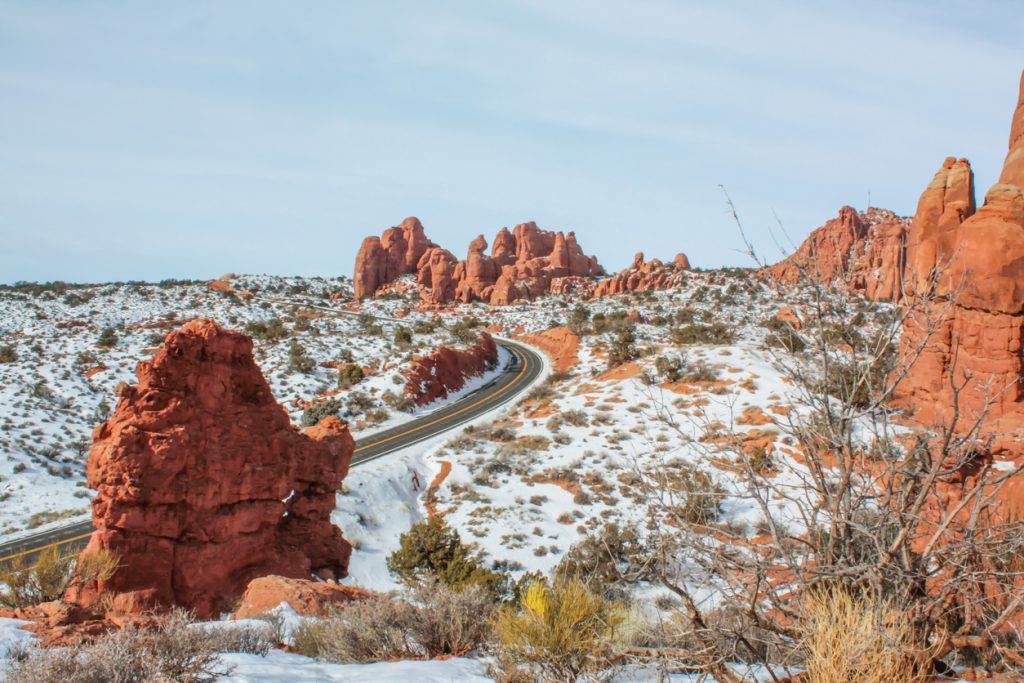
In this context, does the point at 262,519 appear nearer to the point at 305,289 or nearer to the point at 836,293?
the point at 836,293

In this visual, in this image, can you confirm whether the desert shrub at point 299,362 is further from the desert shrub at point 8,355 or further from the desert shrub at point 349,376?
the desert shrub at point 8,355

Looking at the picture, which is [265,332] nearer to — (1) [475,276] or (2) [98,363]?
(2) [98,363]

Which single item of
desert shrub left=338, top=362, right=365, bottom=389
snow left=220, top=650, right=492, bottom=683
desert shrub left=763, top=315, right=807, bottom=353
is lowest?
desert shrub left=338, top=362, right=365, bottom=389

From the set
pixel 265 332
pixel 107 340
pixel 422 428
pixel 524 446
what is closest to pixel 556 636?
pixel 524 446

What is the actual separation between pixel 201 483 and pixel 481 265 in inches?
3423

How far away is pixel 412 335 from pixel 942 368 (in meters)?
41.1

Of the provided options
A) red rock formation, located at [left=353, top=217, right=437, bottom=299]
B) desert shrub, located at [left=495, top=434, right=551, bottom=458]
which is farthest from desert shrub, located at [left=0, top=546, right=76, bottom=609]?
red rock formation, located at [left=353, top=217, right=437, bottom=299]

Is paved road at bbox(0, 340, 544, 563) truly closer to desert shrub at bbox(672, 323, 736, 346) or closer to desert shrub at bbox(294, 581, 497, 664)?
desert shrub at bbox(294, 581, 497, 664)

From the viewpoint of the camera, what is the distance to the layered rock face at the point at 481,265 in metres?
94.5

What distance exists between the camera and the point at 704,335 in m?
43.0

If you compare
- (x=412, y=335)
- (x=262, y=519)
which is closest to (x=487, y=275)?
(x=412, y=335)

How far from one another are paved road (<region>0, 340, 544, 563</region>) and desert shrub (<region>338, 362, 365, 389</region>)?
5.82 m

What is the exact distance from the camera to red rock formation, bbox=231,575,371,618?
9328 millimetres

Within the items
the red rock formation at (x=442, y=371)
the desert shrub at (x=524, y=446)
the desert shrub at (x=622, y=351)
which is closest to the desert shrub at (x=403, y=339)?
the red rock formation at (x=442, y=371)
